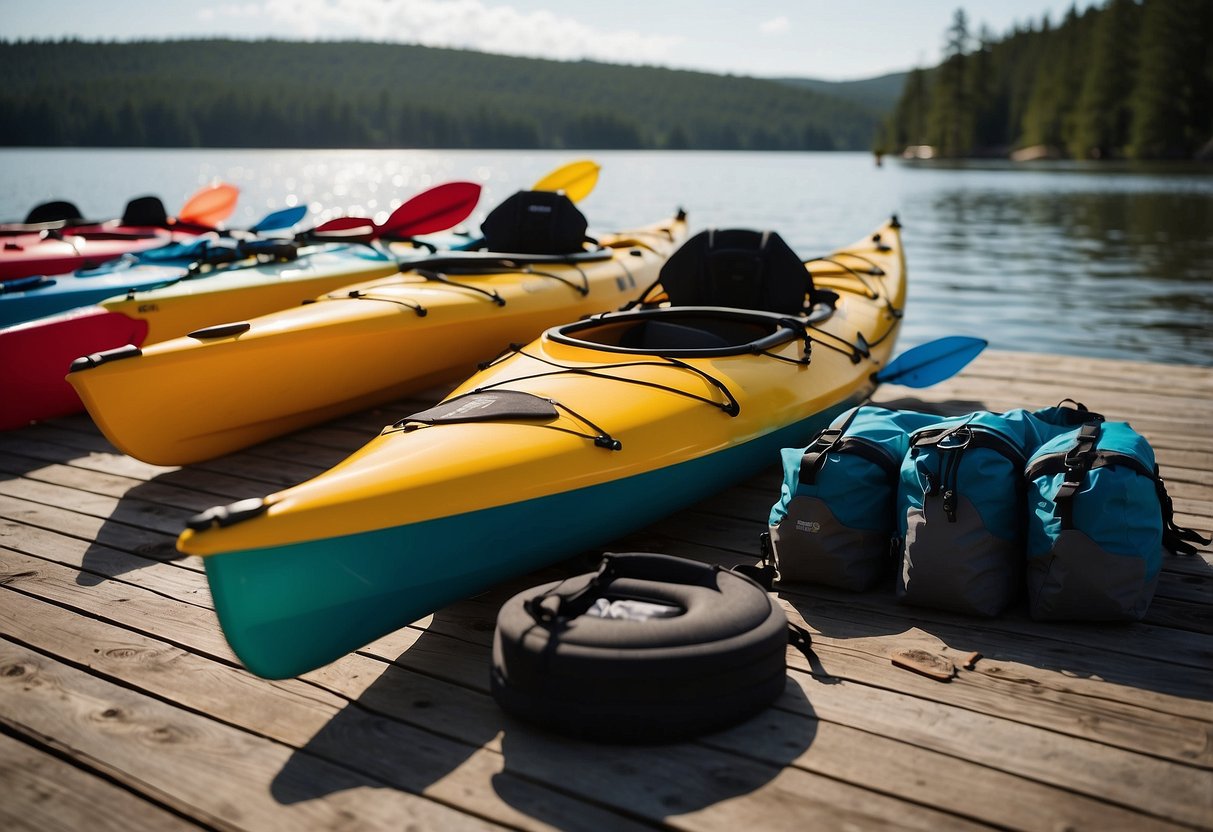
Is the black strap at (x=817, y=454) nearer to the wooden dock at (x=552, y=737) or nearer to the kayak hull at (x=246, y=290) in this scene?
the wooden dock at (x=552, y=737)

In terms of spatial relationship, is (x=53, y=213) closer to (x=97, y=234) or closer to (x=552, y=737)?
(x=97, y=234)

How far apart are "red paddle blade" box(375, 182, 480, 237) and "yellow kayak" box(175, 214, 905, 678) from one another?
7.75 feet

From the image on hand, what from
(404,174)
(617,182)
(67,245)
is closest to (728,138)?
(404,174)

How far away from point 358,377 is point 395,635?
231cm

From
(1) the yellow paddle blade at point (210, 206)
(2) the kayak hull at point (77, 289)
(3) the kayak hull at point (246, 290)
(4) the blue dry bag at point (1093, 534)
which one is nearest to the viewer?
(4) the blue dry bag at point (1093, 534)

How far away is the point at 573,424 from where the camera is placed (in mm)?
2869

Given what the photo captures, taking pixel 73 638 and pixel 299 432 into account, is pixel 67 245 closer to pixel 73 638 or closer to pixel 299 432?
pixel 299 432

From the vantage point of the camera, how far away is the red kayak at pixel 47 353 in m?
4.57

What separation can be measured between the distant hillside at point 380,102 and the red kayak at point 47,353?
5778 centimetres

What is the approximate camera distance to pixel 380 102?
8981 cm

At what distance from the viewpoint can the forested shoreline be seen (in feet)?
163

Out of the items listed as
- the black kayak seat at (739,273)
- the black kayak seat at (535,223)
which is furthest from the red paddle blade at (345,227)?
the black kayak seat at (739,273)

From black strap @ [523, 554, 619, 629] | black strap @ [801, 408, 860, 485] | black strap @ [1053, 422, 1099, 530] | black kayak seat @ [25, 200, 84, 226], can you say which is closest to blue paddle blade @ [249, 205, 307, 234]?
black kayak seat @ [25, 200, 84, 226]

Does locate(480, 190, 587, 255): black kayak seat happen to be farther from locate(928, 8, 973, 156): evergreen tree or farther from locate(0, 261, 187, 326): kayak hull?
locate(928, 8, 973, 156): evergreen tree
